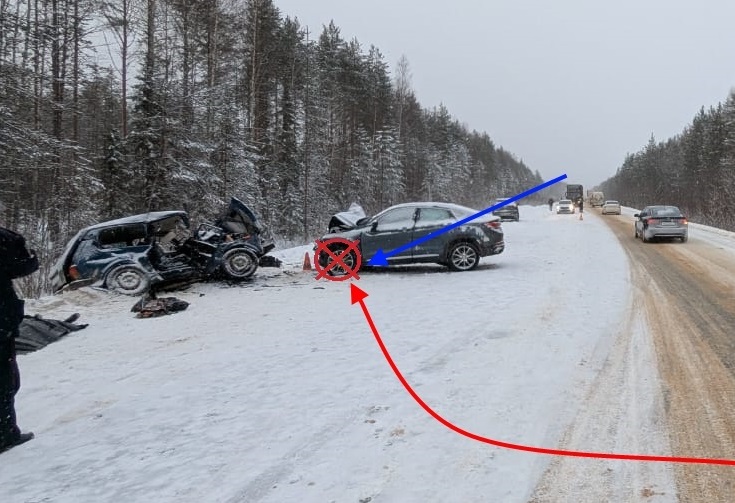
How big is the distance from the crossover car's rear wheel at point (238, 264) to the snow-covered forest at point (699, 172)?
3795 centimetres

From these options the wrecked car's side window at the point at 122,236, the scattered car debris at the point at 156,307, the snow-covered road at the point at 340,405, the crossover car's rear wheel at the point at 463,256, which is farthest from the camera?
the crossover car's rear wheel at the point at 463,256

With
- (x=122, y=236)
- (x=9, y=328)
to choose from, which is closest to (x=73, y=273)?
(x=122, y=236)

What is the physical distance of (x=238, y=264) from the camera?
1088 centimetres

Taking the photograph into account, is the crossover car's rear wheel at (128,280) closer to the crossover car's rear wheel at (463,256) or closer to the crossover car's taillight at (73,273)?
the crossover car's taillight at (73,273)

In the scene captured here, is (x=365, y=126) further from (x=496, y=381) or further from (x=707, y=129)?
(x=707, y=129)

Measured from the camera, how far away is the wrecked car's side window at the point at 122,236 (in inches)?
388

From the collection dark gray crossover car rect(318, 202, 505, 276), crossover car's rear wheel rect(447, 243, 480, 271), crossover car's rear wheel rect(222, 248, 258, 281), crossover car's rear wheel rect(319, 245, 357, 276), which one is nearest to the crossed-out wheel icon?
Result: crossover car's rear wheel rect(319, 245, 357, 276)

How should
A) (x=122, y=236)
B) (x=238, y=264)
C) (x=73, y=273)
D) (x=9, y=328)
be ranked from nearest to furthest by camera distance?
1. (x=9, y=328)
2. (x=73, y=273)
3. (x=122, y=236)
4. (x=238, y=264)

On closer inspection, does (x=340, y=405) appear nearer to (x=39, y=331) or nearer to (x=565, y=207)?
(x=39, y=331)

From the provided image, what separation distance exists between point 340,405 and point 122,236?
7.90 m

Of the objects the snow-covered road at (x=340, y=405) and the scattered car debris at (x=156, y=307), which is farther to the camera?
the scattered car debris at (x=156, y=307)

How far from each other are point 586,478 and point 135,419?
3578 millimetres

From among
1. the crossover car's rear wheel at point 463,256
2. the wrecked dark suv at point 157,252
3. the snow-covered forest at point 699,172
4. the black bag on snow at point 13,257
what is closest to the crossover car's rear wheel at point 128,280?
the wrecked dark suv at point 157,252

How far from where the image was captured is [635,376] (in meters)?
4.73
